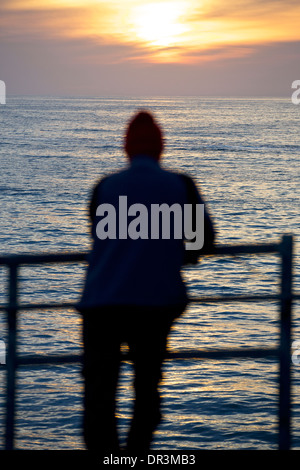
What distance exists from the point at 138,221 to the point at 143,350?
0.64m

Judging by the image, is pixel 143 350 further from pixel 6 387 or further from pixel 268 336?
pixel 268 336

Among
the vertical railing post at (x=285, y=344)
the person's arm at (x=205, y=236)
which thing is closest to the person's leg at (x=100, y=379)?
the person's arm at (x=205, y=236)

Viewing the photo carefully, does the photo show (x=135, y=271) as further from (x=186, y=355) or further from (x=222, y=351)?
(x=222, y=351)

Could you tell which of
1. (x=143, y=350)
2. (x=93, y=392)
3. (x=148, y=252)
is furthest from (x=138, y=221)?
(x=93, y=392)

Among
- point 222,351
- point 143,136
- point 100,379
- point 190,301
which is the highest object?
point 143,136

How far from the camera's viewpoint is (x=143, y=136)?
316cm

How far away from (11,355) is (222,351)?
109cm

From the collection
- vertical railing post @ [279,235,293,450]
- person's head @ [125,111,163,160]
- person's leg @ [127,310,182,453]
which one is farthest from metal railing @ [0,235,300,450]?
person's head @ [125,111,163,160]

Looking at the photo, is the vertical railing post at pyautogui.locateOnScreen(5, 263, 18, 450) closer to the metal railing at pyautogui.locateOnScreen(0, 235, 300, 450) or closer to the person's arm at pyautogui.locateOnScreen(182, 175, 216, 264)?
the metal railing at pyautogui.locateOnScreen(0, 235, 300, 450)

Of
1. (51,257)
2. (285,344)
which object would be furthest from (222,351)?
(51,257)

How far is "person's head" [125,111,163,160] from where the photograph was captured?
3.15 m

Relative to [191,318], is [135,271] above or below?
above

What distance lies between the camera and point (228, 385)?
15.5 meters

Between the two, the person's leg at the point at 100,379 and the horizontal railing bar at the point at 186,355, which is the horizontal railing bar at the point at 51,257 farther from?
the horizontal railing bar at the point at 186,355
